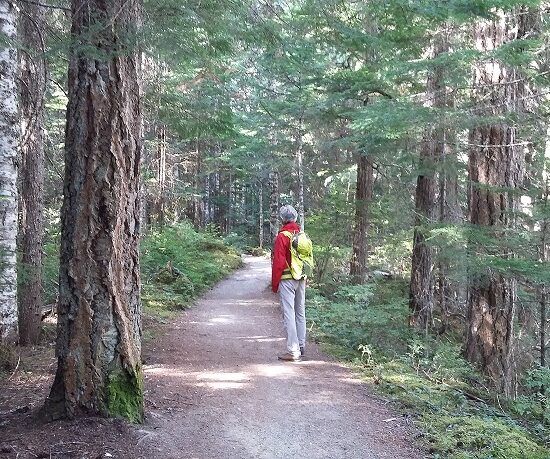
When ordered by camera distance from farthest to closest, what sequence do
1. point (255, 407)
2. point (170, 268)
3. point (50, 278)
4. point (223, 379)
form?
point (170, 268), point (50, 278), point (223, 379), point (255, 407)

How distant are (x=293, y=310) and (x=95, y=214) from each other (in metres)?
3.86

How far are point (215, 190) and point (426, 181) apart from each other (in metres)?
28.1

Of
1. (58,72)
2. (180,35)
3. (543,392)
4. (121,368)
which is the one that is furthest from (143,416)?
(543,392)

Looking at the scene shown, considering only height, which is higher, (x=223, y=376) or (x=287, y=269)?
(x=287, y=269)

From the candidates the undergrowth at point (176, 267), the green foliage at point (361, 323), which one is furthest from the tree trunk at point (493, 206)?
the undergrowth at point (176, 267)

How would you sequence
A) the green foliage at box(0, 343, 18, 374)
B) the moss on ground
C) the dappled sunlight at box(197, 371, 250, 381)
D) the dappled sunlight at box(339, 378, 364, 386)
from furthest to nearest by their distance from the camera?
1. the green foliage at box(0, 343, 18, 374)
2. the dappled sunlight at box(339, 378, 364, 386)
3. the dappled sunlight at box(197, 371, 250, 381)
4. the moss on ground

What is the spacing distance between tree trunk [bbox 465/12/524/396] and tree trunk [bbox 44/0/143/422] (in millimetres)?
5768

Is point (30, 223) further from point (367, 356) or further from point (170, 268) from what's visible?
point (170, 268)

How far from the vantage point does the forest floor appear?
424 centimetres

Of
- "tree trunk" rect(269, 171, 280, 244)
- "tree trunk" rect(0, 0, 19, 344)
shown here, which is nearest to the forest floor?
"tree trunk" rect(0, 0, 19, 344)

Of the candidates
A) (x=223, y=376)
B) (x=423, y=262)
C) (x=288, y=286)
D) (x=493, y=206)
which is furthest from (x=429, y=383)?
(x=423, y=262)

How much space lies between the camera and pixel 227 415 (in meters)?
5.25

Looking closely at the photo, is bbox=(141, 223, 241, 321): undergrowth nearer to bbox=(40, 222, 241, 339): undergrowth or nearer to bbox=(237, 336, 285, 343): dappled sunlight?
bbox=(40, 222, 241, 339): undergrowth

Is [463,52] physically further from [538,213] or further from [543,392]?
[543,392]
